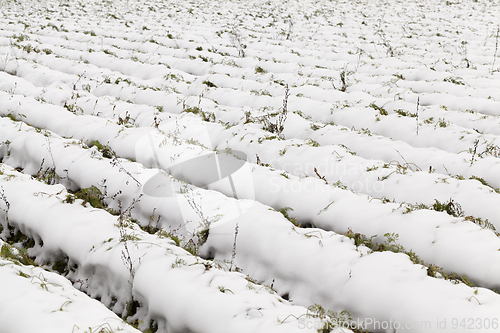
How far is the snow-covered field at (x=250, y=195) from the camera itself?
268 cm

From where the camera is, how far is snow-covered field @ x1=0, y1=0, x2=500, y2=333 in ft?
8.80

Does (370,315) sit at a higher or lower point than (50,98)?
lower

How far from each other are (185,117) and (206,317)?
14.0 feet

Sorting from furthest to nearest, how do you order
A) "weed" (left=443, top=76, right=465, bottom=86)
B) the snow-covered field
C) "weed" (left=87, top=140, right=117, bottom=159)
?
"weed" (left=443, top=76, right=465, bottom=86), "weed" (left=87, top=140, right=117, bottom=159), the snow-covered field

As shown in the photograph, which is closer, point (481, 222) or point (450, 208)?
point (481, 222)

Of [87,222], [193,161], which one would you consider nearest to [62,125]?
[193,161]

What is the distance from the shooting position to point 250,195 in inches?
168

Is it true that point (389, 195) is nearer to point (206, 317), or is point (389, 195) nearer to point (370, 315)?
point (370, 315)

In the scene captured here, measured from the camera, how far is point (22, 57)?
382 inches

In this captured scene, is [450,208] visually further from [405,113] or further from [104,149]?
[104,149]

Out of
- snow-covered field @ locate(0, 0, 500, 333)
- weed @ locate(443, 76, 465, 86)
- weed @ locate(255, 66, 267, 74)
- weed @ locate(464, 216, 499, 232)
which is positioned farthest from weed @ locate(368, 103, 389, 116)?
weed @ locate(255, 66, 267, 74)

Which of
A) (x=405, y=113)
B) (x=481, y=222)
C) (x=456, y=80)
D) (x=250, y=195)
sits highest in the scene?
(x=456, y=80)

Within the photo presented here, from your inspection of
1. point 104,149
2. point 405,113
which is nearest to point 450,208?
point 405,113

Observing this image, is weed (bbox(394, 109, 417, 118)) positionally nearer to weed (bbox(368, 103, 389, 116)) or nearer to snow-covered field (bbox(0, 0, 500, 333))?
snow-covered field (bbox(0, 0, 500, 333))
